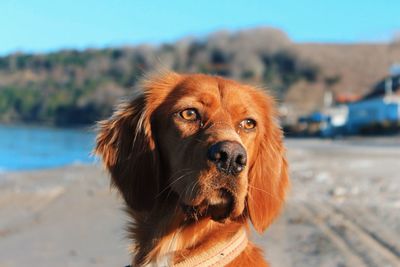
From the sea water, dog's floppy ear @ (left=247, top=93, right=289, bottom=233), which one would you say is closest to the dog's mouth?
dog's floppy ear @ (left=247, top=93, right=289, bottom=233)

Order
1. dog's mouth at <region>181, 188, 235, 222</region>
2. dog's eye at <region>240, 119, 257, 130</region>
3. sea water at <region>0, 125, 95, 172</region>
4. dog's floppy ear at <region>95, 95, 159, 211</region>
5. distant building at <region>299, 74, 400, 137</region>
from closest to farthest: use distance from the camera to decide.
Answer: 1. dog's mouth at <region>181, 188, 235, 222</region>
2. dog's floppy ear at <region>95, 95, 159, 211</region>
3. dog's eye at <region>240, 119, 257, 130</region>
4. sea water at <region>0, 125, 95, 172</region>
5. distant building at <region>299, 74, 400, 137</region>

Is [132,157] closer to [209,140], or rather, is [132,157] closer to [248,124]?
[209,140]

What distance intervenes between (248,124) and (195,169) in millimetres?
639

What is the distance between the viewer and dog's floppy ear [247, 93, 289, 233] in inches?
137

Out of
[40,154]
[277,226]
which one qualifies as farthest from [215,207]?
[40,154]

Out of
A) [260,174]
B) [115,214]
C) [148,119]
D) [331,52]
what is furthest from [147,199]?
[331,52]

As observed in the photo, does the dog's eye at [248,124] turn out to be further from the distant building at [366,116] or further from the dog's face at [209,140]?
the distant building at [366,116]

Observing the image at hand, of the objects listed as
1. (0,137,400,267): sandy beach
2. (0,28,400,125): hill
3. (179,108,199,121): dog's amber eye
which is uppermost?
(179,108,199,121): dog's amber eye

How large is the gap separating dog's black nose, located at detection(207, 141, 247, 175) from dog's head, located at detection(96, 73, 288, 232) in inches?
1.3

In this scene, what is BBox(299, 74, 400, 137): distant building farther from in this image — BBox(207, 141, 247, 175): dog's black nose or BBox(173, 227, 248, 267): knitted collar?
BBox(207, 141, 247, 175): dog's black nose

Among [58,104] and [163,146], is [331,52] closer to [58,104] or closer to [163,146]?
[58,104]

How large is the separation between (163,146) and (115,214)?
731 cm

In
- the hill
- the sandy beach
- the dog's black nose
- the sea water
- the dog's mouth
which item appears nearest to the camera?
the dog's black nose

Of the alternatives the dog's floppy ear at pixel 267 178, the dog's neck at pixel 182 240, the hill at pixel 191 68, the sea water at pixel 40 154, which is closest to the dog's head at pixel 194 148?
the dog's floppy ear at pixel 267 178
